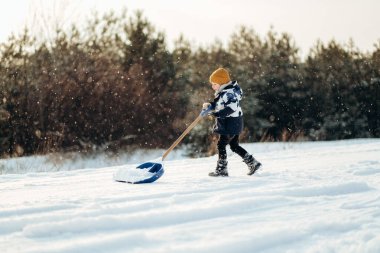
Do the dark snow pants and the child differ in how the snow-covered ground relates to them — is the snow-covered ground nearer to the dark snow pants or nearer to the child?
the child

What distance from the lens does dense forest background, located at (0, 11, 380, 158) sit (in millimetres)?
13672

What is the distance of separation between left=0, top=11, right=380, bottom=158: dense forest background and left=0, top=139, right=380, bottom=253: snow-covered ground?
8506mm

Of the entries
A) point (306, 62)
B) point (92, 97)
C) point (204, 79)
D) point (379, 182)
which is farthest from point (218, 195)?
point (306, 62)

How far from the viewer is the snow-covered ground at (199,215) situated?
294cm

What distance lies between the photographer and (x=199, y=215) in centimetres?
360

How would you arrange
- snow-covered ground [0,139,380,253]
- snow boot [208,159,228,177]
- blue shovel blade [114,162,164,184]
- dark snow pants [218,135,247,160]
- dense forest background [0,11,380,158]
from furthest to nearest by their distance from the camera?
dense forest background [0,11,380,158] < dark snow pants [218,135,247,160] < snow boot [208,159,228,177] < blue shovel blade [114,162,164,184] < snow-covered ground [0,139,380,253]

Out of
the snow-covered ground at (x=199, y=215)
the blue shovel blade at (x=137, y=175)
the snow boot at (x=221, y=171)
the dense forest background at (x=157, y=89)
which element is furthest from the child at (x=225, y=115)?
the dense forest background at (x=157, y=89)

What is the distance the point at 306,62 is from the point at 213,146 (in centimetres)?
739

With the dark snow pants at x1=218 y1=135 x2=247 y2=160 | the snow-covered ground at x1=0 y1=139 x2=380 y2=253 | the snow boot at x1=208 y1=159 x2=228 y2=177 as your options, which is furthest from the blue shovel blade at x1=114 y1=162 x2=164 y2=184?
the dark snow pants at x1=218 y1=135 x2=247 y2=160

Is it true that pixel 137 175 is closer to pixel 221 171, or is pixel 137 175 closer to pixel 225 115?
pixel 221 171

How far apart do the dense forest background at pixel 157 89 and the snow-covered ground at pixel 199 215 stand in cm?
851

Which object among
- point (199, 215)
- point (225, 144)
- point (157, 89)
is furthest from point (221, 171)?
point (157, 89)

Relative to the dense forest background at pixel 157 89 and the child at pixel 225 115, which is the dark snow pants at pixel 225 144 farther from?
the dense forest background at pixel 157 89

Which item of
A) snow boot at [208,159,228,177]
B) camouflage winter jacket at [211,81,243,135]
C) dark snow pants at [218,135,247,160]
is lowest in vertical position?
snow boot at [208,159,228,177]
